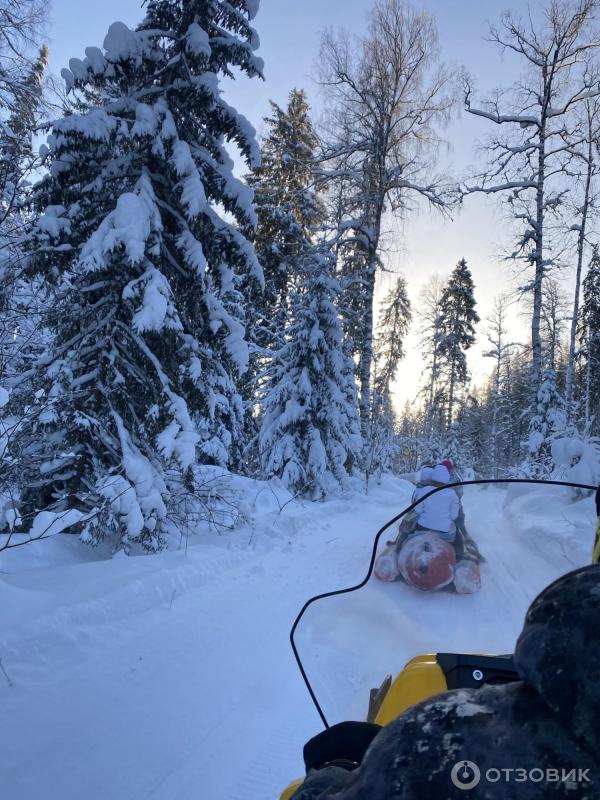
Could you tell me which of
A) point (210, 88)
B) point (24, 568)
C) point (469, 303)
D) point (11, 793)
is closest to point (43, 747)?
point (11, 793)

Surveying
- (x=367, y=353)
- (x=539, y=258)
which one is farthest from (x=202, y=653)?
(x=539, y=258)

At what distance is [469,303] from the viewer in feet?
101

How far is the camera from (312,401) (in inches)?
525

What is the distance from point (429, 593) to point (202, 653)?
258 centimetres

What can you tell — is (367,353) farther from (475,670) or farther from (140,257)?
(475,670)

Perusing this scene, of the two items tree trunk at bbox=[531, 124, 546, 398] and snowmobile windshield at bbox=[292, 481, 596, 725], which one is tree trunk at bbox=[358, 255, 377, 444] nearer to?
tree trunk at bbox=[531, 124, 546, 398]

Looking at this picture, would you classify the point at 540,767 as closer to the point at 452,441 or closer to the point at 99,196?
the point at 99,196

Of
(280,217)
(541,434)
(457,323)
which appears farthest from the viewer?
(457,323)

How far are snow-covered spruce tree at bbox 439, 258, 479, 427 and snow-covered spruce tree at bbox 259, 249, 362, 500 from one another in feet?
61.1

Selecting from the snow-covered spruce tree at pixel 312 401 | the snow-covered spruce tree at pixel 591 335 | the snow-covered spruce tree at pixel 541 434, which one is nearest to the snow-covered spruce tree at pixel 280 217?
the snow-covered spruce tree at pixel 312 401

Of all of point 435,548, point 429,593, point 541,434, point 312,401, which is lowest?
point 429,593

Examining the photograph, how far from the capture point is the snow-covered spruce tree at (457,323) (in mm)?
30312

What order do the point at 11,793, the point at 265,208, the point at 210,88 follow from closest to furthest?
the point at 11,793 → the point at 210,88 → the point at 265,208

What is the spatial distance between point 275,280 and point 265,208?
8.60 ft
